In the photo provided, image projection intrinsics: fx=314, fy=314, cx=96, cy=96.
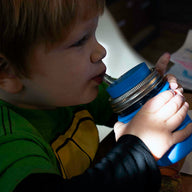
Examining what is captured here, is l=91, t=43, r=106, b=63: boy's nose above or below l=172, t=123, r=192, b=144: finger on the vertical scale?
above

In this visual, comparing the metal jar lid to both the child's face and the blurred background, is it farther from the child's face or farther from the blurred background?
the blurred background

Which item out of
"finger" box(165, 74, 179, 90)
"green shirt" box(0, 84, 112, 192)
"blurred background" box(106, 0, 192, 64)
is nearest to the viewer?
"green shirt" box(0, 84, 112, 192)

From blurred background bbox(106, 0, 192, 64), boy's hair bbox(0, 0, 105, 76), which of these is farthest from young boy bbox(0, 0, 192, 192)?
blurred background bbox(106, 0, 192, 64)


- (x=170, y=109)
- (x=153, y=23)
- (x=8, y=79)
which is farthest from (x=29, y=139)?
(x=153, y=23)

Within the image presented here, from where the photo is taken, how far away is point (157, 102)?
46cm

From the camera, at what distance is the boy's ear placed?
19.3 inches

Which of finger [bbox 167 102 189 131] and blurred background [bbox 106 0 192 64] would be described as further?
blurred background [bbox 106 0 192 64]

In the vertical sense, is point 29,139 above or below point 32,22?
below

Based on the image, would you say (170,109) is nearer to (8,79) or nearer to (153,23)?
(8,79)

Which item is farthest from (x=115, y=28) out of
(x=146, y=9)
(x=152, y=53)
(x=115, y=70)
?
(x=146, y=9)

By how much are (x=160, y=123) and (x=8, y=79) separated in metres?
0.25

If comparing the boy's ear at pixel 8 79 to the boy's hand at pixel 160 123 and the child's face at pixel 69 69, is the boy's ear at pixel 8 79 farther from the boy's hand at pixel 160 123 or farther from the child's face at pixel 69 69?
the boy's hand at pixel 160 123

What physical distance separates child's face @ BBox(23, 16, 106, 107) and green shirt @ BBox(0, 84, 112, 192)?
4cm

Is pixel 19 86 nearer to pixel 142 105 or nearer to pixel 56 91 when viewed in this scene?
pixel 56 91
